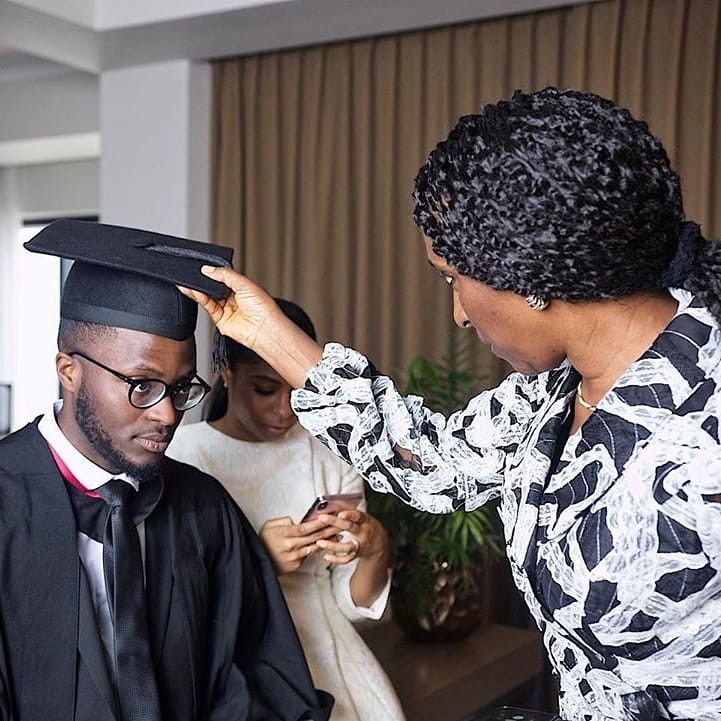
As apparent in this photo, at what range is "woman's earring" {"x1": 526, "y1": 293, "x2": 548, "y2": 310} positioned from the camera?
1218 millimetres

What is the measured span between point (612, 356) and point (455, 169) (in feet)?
0.94

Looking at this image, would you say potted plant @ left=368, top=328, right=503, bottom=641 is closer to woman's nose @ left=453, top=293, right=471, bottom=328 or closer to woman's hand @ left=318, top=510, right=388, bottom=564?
woman's hand @ left=318, top=510, right=388, bottom=564

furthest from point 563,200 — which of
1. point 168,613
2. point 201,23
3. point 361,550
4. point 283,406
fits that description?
point 201,23

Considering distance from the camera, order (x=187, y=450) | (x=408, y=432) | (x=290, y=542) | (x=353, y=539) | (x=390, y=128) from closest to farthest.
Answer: (x=408, y=432) < (x=290, y=542) < (x=353, y=539) < (x=187, y=450) < (x=390, y=128)

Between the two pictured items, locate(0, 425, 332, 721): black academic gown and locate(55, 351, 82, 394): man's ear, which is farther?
locate(55, 351, 82, 394): man's ear

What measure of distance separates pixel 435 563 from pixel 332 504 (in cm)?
78

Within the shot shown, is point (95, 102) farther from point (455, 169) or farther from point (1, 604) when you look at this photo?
point (455, 169)

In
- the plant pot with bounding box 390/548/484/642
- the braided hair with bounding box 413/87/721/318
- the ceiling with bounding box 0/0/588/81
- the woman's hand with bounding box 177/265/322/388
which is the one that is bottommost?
the plant pot with bounding box 390/548/484/642

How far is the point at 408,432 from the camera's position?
155cm

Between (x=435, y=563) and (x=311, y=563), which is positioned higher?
(x=311, y=563)

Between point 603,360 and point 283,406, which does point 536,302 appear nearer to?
point 603,360

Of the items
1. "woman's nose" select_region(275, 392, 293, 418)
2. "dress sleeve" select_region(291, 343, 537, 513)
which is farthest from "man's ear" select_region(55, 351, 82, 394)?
"woman's nose" select_region(275, 392, 293, 418)

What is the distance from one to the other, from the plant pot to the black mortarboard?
1429mm

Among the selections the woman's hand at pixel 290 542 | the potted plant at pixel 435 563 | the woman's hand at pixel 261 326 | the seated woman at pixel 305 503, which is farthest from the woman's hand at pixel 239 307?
the potted plant at pixel 435 563
